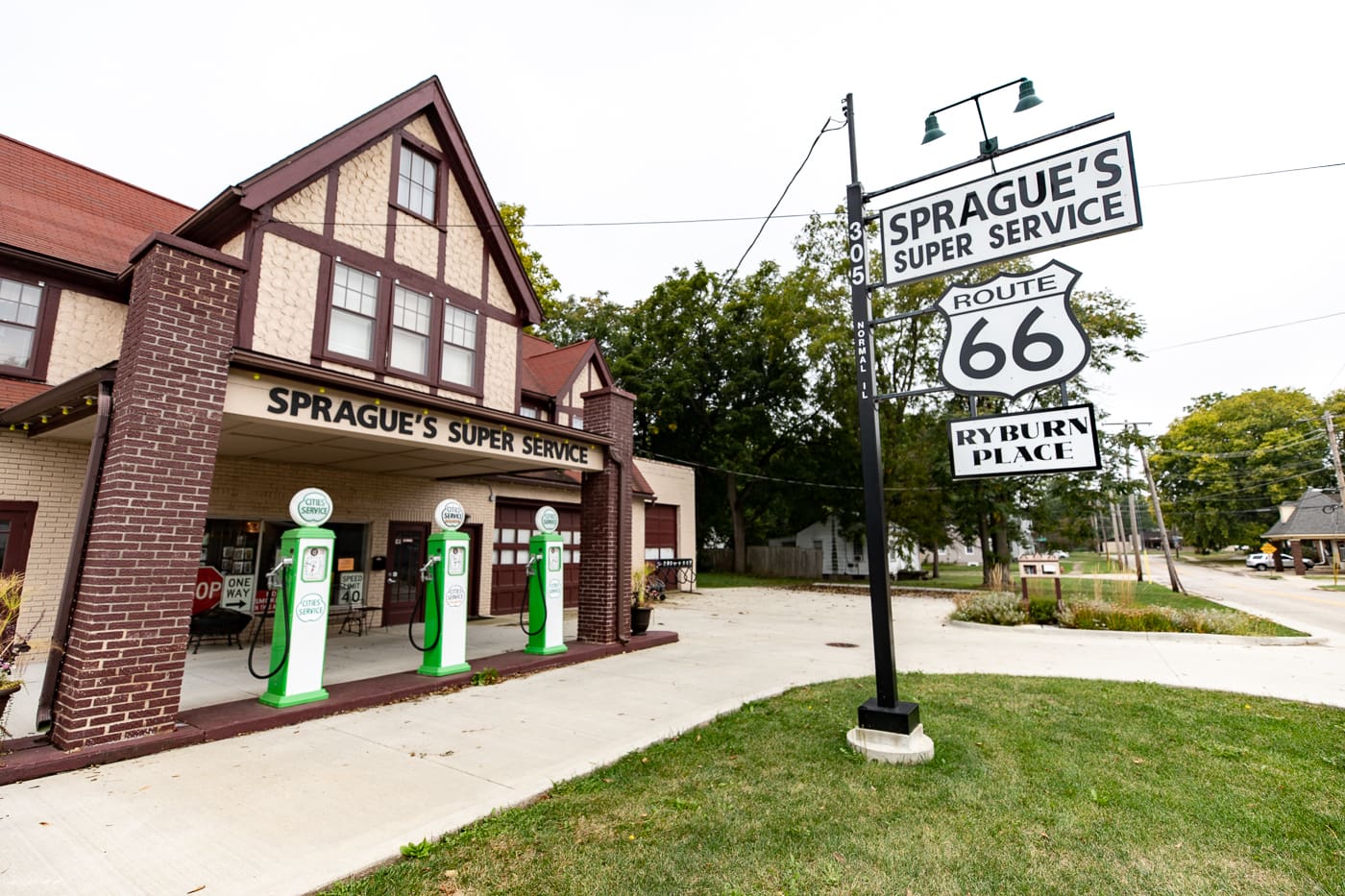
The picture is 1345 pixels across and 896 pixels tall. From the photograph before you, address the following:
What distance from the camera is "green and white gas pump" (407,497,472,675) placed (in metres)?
7.73

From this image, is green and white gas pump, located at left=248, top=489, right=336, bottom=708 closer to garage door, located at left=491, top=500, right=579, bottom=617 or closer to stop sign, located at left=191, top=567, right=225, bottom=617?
stop sign, located at left=191, top=567, right=225, bottom=617

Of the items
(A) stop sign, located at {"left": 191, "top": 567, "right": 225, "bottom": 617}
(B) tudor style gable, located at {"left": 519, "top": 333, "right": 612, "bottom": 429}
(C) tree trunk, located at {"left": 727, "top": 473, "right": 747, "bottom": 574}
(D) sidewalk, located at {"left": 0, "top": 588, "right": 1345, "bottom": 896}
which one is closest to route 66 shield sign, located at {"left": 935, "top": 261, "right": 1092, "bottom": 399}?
(D) sidewalk, located at {"left": 0, "top": 588, "right": 1345, "bottom": 896}

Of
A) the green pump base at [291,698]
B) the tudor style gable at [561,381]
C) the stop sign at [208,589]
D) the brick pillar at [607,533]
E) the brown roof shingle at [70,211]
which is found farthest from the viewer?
the tudor style gable at [561,381]

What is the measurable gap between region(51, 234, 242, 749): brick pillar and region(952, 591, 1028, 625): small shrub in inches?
538

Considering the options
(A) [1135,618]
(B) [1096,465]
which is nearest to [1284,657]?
(A) [1135,618]

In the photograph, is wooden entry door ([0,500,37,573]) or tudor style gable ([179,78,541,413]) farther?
Result: tudor style gable ([179,78,541,413])

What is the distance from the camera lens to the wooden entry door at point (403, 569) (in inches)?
487

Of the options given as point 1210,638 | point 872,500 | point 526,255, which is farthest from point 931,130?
point 526,255

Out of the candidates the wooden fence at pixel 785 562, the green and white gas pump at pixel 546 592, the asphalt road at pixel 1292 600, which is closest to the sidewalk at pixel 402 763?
the green and white gas pump at pixel 546 592

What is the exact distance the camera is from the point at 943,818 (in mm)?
3885

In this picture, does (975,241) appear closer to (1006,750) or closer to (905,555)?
(1006,750)

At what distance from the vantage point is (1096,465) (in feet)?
14.5

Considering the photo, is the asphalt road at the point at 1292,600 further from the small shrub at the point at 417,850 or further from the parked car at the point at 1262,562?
the small shrub at the point at 417,850

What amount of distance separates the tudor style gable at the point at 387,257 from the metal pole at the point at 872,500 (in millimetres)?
7115
